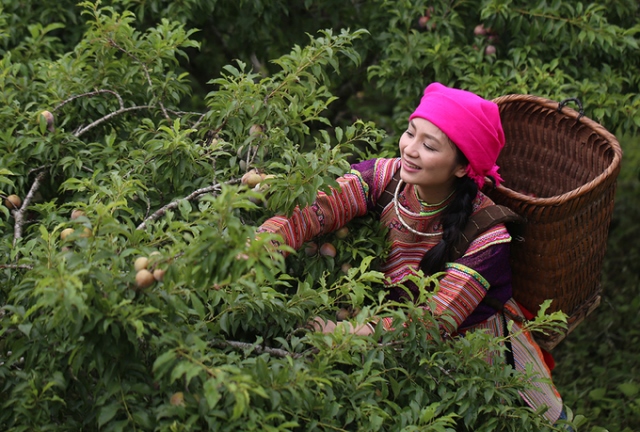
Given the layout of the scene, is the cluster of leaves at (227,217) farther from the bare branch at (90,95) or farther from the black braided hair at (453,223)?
the black braided hair at (453,223)

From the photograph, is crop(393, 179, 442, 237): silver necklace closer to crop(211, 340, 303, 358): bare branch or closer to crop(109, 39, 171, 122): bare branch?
crop(211, 340, 303, 358): bare branch

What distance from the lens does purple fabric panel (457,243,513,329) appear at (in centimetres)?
279

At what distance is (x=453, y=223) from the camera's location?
9.33ft

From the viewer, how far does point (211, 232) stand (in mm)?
1844

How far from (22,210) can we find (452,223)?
1.40 meters

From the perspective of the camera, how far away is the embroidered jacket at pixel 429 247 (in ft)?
8.99

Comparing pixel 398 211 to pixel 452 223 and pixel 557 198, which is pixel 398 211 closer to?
pixel 452 223

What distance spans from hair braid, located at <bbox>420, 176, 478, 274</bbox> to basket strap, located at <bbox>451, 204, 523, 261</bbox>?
1cm

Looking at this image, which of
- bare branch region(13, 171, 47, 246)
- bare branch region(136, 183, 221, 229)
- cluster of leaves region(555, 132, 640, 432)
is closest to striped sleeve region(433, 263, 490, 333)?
bare branch region(136, 183, 221, 229)

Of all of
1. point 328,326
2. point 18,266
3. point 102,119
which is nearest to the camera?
point 18,266

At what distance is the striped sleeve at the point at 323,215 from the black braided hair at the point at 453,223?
0.94 feet

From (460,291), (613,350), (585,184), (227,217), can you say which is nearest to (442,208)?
(460,291)

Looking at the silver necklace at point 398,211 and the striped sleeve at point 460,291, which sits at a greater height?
the silver necklace at point 398,211

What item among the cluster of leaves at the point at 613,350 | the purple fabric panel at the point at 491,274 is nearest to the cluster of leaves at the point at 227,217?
the cluster of leaves at the point at 613,350
